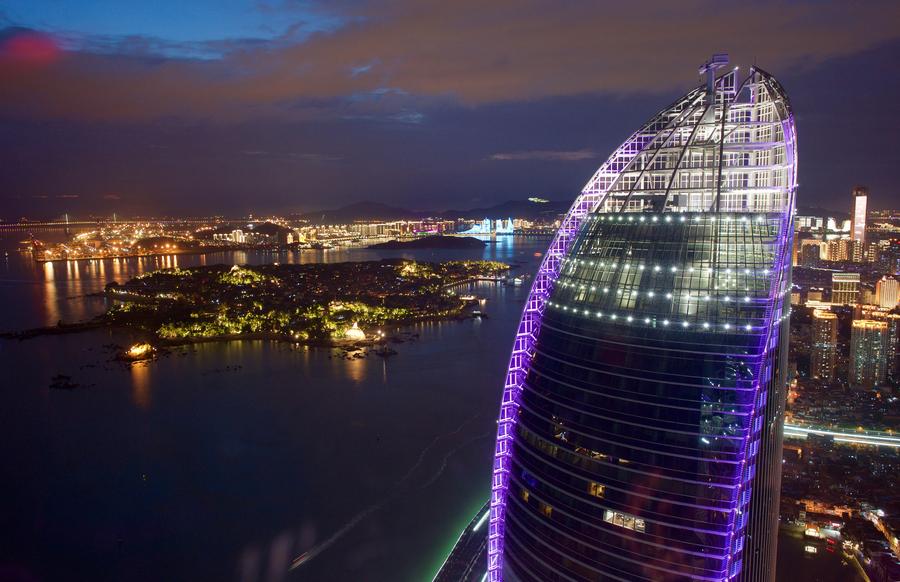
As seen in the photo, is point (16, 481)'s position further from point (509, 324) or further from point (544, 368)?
point (509, 324)

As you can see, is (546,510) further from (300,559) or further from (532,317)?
(300,559)

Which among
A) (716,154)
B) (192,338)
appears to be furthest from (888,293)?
(192,338)

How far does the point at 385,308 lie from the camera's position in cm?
4303

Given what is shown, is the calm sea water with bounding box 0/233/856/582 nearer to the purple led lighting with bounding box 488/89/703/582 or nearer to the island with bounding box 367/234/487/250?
the purple led lighting with bounding box 488/89/703/582

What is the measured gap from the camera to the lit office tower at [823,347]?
99.7 feet

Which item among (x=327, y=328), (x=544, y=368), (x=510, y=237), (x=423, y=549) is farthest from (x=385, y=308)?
(x=510, y=237)

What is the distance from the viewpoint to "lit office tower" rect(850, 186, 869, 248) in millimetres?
65750

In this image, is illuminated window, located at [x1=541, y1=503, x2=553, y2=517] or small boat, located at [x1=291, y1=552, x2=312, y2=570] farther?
small boat, located at [x1=291, y1=552, x2=312, y2=570]

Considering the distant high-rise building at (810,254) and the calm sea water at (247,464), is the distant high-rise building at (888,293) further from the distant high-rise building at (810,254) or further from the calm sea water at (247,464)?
the calm sea water at (247,464)

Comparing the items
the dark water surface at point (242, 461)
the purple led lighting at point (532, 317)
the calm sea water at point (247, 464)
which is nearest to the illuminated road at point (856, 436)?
the calm sea water at point (247, 464)

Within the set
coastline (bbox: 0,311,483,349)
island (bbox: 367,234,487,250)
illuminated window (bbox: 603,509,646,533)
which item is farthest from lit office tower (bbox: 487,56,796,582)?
island (bbox: 367,234,487,250)

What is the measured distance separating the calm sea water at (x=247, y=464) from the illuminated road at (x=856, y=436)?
26.5 ft

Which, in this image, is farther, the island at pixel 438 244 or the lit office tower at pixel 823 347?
the island at pixel 438 244

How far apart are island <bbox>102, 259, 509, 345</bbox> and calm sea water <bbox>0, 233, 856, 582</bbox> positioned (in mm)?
3665
